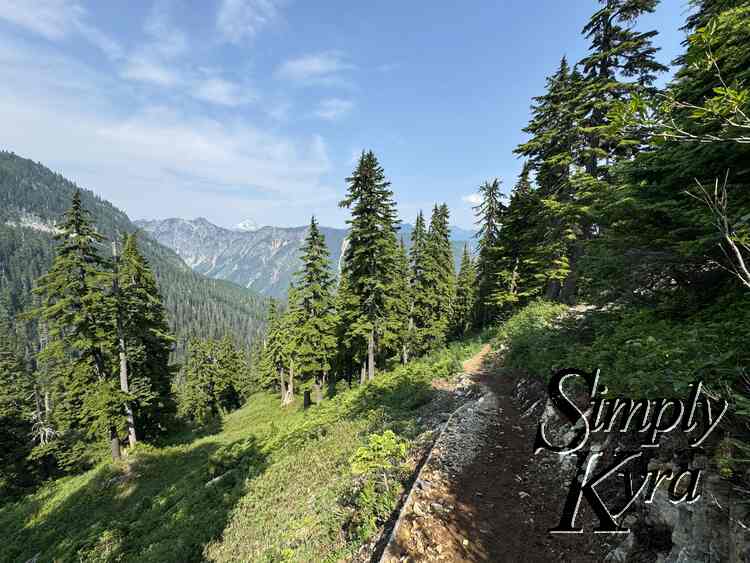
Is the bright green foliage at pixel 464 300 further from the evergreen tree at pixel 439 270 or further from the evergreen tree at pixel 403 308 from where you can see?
the evergreen tree at pixel 403 308

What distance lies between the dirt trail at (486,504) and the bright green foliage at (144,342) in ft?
68.8

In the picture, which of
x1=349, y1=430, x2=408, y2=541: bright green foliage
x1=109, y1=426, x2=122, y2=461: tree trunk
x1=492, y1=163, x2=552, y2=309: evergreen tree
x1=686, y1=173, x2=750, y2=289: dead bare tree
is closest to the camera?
x1=686, y1=173, x2=750, y2=289: dead bare tree

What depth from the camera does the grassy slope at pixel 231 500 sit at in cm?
831

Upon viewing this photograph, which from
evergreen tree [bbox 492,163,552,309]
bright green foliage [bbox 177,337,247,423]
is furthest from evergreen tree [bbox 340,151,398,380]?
bright green foliage [bbox 177,337,247,423]

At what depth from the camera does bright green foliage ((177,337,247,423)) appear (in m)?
50.3

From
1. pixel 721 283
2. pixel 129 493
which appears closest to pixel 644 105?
pixel 721 283

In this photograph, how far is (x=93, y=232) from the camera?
1847 centimetres

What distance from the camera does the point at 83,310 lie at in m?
19.3

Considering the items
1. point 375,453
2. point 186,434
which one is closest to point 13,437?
point 186,434

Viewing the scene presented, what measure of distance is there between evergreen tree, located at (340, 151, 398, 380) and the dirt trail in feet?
42.9

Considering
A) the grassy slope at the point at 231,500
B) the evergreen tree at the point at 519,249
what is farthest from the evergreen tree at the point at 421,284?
the grassy slope at the point at 231,500

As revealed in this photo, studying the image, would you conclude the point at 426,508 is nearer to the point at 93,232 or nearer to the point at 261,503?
the point at 261,503

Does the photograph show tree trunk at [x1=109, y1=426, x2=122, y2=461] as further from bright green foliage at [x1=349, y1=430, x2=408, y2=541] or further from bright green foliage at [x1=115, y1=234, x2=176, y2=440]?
bright green foliage at [x1=349, y1=430, x2=408, y2=541]

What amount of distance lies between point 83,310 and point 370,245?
56.4 feet
